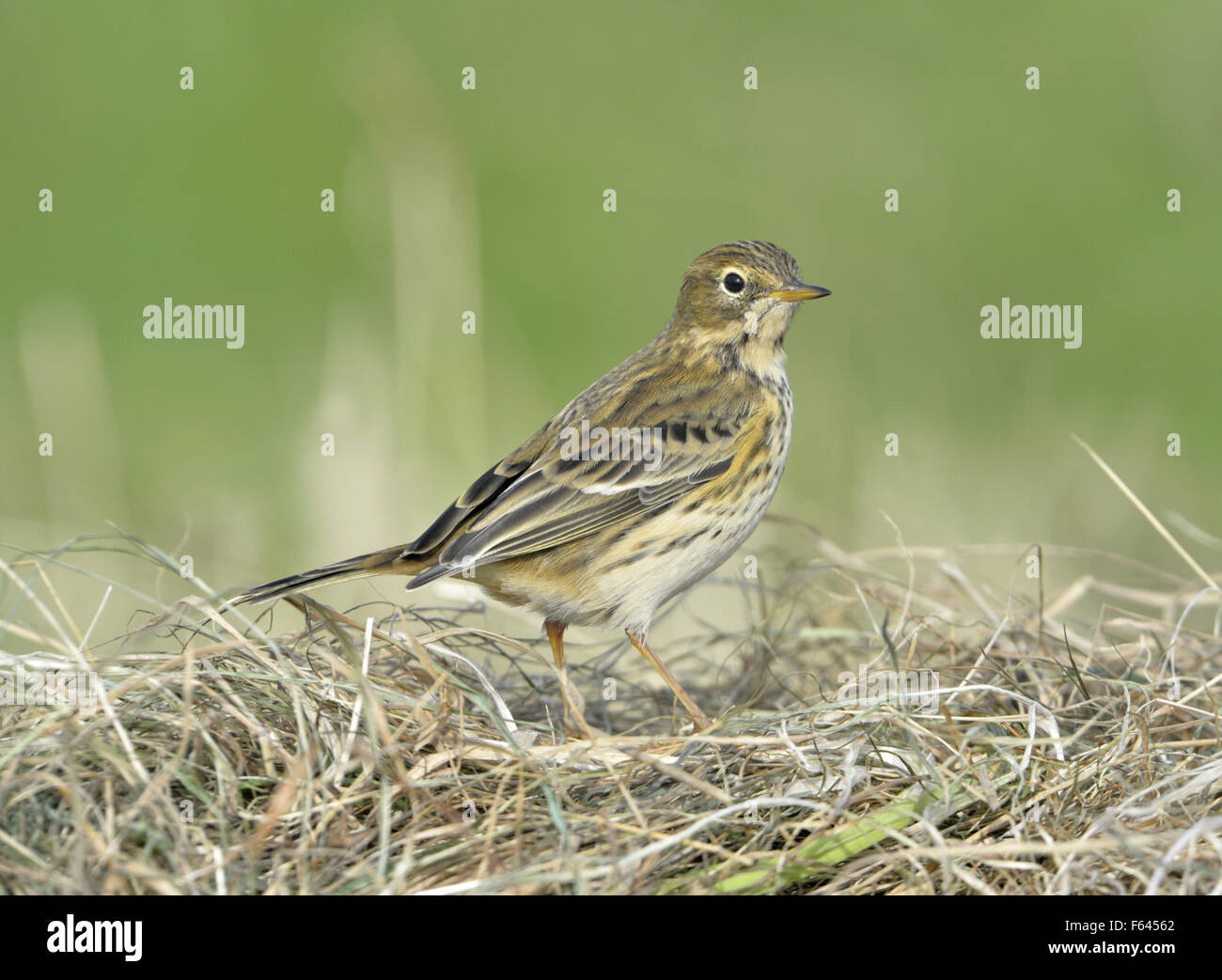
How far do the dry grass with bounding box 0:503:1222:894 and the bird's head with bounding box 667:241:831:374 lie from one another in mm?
1983

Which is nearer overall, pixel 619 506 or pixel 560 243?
pixel 619 506

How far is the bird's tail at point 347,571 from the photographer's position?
4664mm

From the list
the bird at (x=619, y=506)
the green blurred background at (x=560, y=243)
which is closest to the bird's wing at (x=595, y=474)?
the bird at (x=619, y=506)

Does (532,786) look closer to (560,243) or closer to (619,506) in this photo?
(619,506)

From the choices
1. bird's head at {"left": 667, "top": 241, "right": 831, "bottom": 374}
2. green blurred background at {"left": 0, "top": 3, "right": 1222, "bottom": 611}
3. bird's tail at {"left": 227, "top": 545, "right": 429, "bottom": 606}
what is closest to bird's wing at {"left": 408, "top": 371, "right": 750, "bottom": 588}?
bird's tail at {"left": 227, "top": 545, "right": 429, "bottom": 606}

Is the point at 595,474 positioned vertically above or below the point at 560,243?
below

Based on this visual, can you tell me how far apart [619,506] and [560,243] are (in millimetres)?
7180

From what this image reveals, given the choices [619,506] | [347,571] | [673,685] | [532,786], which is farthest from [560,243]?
[532,786]

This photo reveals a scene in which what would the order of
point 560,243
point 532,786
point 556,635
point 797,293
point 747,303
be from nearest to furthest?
1. point 532,786
2. point 556,635
3. point 797,293
4. point 747,303
5. point 560,243

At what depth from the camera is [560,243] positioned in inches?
482

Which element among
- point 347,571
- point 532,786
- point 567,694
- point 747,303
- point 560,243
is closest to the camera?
point 532,786

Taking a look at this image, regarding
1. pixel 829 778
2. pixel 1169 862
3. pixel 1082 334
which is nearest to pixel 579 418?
pixel 829 778

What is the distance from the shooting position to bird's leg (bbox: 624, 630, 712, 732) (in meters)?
4.68

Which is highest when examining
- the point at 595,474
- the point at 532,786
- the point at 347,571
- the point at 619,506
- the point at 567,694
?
the point at 595,474
